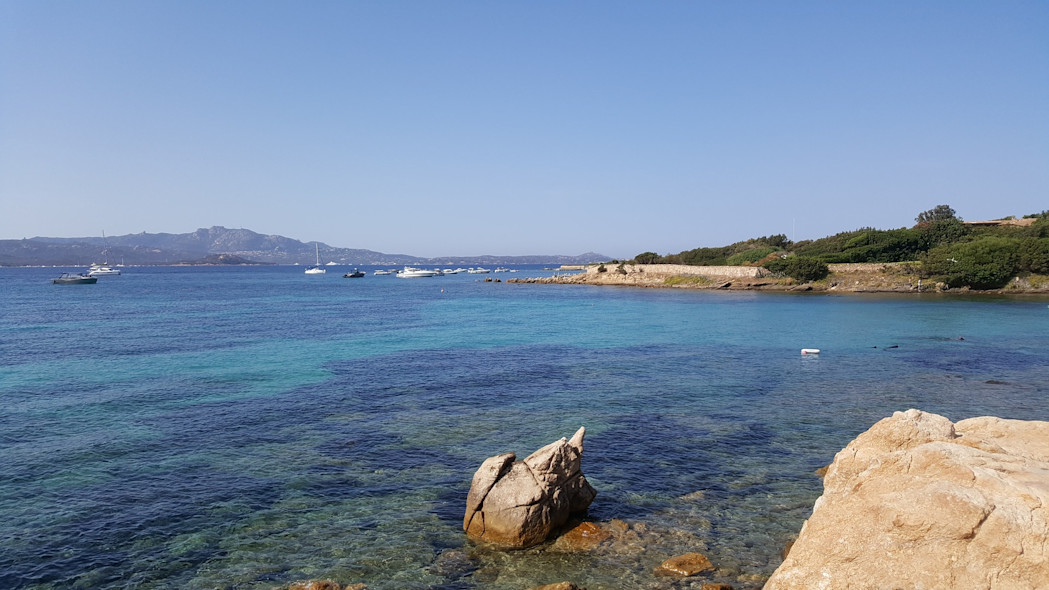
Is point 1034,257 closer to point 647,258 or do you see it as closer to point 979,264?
point 979,264

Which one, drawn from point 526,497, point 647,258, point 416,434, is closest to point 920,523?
point 526,497

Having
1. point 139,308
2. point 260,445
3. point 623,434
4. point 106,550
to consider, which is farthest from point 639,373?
point 139,308

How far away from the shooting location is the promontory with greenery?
7675 centimetres

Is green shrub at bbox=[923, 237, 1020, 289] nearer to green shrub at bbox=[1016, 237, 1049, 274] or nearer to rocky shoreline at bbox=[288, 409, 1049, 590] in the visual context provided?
green shrub at bbox=[1016, 237, 1049, 274]

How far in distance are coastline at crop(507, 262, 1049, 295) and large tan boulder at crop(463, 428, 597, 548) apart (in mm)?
82337

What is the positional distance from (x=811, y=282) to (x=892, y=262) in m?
14.7

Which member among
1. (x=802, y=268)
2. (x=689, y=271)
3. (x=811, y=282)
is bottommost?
(x=811, y=282)

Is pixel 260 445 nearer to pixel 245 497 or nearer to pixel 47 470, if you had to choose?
pixel 245 497

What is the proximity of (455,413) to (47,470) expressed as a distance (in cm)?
1267

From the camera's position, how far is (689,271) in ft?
348

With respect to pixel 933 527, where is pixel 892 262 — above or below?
above

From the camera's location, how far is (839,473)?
37.2ft

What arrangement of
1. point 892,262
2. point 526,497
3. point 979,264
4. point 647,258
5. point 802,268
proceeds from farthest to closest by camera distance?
1. point 647,258
2. point 892,262
3. point 802,268
4. point 979,264
5. point 526,497

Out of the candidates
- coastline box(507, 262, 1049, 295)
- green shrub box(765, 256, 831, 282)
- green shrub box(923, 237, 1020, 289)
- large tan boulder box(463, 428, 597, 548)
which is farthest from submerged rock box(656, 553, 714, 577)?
green shrub box(765, 256, 831, 282)
